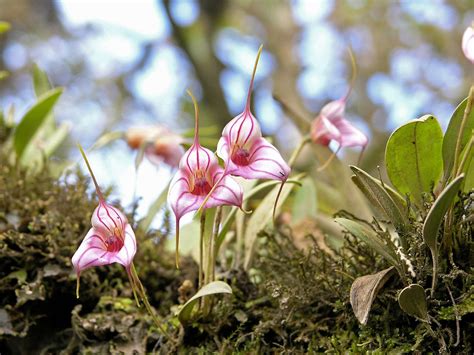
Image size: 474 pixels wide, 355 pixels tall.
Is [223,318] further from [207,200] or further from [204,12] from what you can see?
[204,12]

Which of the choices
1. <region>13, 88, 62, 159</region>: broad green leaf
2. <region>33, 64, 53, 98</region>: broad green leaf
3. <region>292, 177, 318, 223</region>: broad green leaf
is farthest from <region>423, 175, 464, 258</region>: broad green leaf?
<region>33, 64, 53, 98</region>: broad green leaf

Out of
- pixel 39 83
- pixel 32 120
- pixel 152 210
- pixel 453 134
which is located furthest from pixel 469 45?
pixel 39 83

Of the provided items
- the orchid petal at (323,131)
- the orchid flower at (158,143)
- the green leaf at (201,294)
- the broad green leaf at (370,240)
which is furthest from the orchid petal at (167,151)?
the broad green leaf at (370,240)

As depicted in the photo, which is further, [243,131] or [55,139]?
[55,139]

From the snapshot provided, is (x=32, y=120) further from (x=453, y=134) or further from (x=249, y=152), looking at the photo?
(x=453, y=134)

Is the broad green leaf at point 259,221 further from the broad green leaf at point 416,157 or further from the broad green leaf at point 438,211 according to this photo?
the broad green leaf at point 438,211

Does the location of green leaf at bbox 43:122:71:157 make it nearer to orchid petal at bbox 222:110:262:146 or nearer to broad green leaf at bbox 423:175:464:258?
orchid petal at bbox 222:110:262:146

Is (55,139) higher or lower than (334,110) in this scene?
lower
